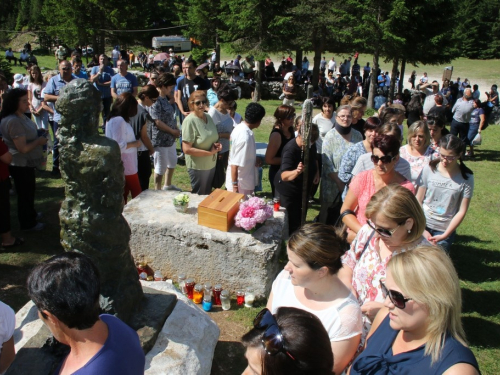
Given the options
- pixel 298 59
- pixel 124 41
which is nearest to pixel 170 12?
pixel 124 41

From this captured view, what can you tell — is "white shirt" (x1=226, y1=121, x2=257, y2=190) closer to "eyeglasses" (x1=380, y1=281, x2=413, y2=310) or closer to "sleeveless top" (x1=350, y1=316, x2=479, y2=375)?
→ "sleeveless top" (x1=350, y1=316, x2=479, y2=375)

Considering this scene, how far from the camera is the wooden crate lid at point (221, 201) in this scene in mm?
4816

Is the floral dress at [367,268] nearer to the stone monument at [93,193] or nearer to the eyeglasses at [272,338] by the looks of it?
the eyeglasses at [272,338]

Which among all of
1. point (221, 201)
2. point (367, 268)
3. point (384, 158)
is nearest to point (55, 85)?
point (221, 201)

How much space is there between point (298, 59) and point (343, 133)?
63.0 feet

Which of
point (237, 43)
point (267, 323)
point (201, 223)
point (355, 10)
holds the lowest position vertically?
point (201, 223)

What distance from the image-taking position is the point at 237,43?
1758 centimetres

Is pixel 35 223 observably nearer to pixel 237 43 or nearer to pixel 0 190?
pixel 0 190

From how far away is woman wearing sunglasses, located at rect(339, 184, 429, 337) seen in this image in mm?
3025

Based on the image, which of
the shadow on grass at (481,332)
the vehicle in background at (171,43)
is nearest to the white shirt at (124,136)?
the shadow on grass at (481,332)

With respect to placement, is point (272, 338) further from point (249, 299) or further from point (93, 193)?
point (249, 299)

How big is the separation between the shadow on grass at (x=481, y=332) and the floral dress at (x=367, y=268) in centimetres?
180

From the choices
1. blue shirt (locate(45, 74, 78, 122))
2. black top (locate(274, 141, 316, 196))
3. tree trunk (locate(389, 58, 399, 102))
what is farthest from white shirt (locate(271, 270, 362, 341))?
tree trunk (locate(389, 58, 399, 102))

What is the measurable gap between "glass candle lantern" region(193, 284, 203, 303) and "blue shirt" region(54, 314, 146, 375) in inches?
91.6
